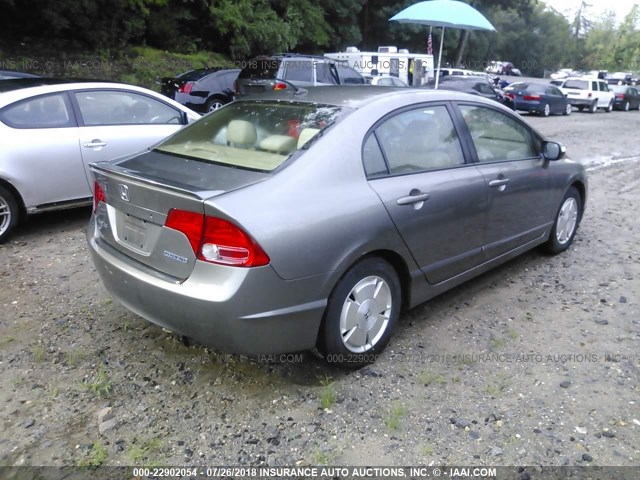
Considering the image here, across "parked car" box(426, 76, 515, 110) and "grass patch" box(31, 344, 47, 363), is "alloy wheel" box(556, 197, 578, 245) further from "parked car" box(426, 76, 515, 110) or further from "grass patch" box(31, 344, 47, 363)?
"parked car" box(426, 76, 515, 110)

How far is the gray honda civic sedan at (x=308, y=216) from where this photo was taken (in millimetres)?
2625

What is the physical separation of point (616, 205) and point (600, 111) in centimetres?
2344

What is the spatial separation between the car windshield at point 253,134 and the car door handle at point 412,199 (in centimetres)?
61

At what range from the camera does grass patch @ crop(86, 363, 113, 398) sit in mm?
2982

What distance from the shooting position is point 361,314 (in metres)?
3.11

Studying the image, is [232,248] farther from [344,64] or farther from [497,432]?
[344,64]

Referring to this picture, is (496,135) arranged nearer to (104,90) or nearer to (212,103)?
(104,90)

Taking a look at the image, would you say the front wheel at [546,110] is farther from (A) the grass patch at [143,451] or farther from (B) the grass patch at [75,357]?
(A) the grass patch at [143,451]

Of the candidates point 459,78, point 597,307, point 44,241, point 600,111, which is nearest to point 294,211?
point 597,307

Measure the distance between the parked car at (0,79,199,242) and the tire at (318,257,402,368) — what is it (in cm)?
353

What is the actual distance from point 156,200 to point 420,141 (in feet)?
5.70

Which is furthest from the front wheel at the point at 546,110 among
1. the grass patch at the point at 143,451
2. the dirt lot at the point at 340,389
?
the grass patch at the point at 143,451

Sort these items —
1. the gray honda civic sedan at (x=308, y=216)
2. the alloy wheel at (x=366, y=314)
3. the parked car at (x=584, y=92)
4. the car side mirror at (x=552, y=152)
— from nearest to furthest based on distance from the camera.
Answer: the gray honda civic sedan at (x=308, y=216)
the alloy wheel at (x=366, y=314)
the car side mirror at (x=552, y=152)
the parked car at (x=584, y=92)

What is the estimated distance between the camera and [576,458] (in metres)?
2.60
